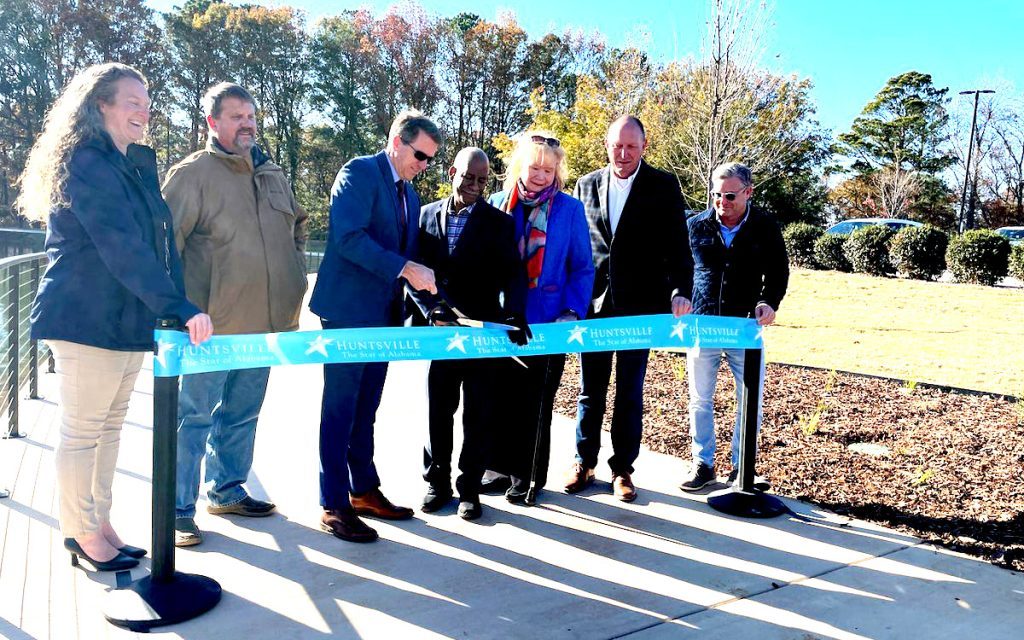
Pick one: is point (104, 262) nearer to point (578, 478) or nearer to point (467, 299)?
point (467, 299)

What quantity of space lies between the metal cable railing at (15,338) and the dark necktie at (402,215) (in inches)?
88.4

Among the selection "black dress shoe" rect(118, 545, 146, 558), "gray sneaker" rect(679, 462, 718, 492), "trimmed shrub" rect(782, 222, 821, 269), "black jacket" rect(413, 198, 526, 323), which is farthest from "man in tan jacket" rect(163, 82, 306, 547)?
"trimmed shrub" rect(782, 222, 821, 269)

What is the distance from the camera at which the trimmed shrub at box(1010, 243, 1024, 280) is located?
56.7 feet

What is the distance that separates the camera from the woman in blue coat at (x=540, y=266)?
13.4 feet

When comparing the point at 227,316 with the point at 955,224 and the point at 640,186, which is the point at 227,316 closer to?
the point at 640,186

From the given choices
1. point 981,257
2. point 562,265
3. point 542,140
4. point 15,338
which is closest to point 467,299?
point 562,265

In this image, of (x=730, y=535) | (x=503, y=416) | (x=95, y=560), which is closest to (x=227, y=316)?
(x=95, y=560)

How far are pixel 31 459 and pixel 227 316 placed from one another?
197 centimetres

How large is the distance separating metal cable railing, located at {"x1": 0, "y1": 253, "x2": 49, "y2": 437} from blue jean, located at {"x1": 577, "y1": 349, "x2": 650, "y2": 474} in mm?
3113

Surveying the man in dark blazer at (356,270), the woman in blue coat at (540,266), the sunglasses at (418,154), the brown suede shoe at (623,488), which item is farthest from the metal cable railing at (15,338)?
the brown suede shoe at (623,488)

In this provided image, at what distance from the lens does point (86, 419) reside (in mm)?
3146

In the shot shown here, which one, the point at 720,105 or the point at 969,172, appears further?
the point at 969,172

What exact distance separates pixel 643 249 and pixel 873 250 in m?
17.1

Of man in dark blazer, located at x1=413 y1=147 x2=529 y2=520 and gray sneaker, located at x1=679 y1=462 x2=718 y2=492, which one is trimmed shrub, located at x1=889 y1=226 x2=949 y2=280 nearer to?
gray sneaker, located at x1=679 y1=462 x2=718 y2=492
